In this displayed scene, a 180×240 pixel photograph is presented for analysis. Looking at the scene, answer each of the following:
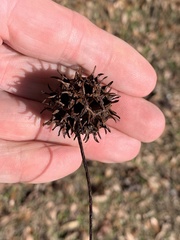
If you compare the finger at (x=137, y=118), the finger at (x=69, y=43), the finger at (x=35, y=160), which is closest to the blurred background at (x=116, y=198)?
the finger at (x=35, y=160)

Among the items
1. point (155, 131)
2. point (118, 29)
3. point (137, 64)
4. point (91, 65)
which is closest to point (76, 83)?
point (91, 65)

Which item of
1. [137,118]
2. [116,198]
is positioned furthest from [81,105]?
[116,198]

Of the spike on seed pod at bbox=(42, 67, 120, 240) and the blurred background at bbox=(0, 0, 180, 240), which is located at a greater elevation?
the spike on seed pod at bbox=(42, 67, 120, 240)

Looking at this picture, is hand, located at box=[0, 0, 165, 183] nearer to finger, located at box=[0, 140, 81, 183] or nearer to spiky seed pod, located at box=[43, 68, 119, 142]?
finger, located at box=[0, 140, 81, 183]

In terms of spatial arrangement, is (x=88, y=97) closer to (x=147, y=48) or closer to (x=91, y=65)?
(x=91, y=65)

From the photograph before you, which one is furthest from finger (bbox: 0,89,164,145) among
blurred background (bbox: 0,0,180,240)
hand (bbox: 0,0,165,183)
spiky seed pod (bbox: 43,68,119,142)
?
blurred background (bbox: 0,0,180,240)
